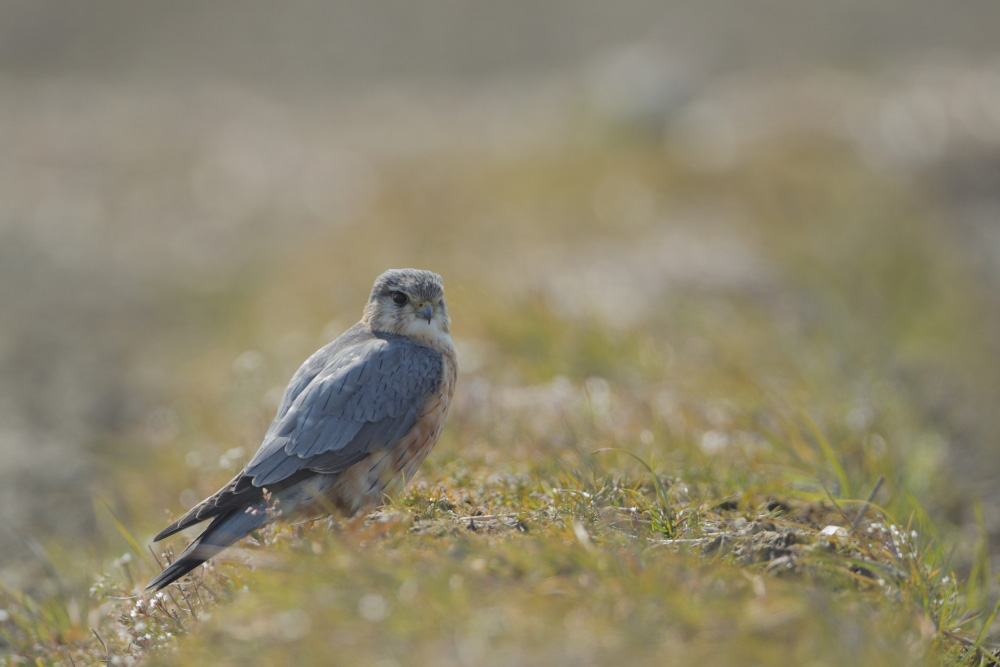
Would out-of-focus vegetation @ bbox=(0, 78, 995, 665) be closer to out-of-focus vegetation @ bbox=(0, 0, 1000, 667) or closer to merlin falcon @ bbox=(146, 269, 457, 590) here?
out-of-focus vegetation @ bbox=(0, 0, 1000, 667)

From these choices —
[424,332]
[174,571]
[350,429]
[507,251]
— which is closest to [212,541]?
[174,571]

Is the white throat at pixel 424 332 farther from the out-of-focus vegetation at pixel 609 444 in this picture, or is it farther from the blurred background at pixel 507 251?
the blurred background at pixel 507 251

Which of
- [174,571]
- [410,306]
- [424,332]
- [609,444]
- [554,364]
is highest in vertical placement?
[410,306]

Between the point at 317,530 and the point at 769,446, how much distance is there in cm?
290

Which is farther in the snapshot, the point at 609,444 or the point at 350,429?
the point at 609,444

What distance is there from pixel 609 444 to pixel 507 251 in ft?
14.8

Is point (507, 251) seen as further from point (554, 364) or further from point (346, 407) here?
point (346, 407)

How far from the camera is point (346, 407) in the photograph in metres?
4.40

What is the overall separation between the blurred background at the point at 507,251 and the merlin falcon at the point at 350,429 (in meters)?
0.90

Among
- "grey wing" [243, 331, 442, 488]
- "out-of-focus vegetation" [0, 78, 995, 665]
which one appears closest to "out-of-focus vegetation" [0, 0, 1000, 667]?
"out-of-focus vegetation" [0, 78, 995, 665]

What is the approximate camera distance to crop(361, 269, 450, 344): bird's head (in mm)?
4914

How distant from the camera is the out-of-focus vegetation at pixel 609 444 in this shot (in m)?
2.96

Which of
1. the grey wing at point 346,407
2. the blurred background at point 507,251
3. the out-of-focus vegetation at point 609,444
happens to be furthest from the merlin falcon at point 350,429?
the blurred background at point 507,251

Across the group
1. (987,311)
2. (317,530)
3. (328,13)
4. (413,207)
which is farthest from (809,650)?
(328,13)
